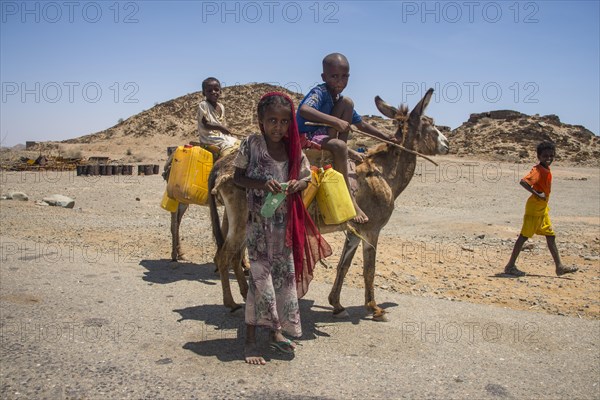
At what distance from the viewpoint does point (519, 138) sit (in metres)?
46.0

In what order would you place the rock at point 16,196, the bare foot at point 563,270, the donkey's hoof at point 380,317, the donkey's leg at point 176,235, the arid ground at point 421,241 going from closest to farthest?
the donkey's hoof at point 380,317 → the arid ground at point 421,241 → the donkey's leg at point 176,235 → the bare foot at point 563,270 → the rock at point 16,196

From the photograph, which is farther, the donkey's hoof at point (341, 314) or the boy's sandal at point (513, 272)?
the boy's sandal at point (513, 272)

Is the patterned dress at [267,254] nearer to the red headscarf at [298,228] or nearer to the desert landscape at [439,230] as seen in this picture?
the red headscarf at [298,228]

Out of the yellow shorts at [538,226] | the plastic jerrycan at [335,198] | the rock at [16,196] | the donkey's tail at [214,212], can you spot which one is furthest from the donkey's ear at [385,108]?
the rock at [16,196]

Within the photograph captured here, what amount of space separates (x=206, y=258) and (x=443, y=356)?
187 inches

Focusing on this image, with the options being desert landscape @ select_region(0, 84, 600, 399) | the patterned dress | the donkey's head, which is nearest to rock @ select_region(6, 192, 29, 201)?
desert landscape @ select_region(0, 84, 600, 399)

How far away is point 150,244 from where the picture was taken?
9375 millimetres

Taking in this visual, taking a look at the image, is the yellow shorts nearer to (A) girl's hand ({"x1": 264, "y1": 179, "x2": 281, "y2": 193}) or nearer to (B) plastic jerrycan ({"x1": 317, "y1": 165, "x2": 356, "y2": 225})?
(B) plastic jerrycan ({"x1": 317, "y1": 165, "x2": 356, "y2": 225})

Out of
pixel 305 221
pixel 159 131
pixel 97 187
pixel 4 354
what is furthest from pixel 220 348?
pixel 159 131

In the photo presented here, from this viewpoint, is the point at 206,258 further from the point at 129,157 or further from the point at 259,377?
the point at 129,157

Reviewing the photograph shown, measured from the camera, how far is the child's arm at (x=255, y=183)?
168 inches

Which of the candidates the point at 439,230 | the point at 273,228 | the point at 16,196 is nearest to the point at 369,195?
the point at 273,228

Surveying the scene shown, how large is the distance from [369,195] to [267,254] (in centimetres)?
203

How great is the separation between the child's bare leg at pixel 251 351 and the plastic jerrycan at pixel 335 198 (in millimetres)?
1335
